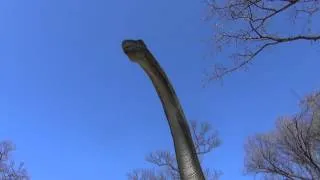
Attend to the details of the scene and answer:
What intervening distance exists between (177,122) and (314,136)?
33041 millimetres

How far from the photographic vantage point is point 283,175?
34.9m

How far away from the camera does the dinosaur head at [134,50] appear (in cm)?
224

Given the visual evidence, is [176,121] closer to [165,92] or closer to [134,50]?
[165,92]

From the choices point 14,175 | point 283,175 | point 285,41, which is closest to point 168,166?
point 283,175

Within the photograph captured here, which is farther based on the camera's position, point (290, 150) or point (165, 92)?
point (290, 150)

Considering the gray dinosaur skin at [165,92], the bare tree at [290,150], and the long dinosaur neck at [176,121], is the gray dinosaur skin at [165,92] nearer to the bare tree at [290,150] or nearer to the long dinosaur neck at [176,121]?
the long dinosaur neck at [176,121]

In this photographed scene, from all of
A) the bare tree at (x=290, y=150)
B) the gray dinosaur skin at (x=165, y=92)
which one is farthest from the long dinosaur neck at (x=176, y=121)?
the bare tree at (x=290, y=150)

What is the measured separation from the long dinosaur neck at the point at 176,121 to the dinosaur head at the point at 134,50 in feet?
0.07

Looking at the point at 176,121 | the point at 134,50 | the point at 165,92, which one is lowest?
the point at 176,121

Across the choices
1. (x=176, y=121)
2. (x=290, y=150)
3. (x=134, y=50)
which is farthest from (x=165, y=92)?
(x=290, y=150)

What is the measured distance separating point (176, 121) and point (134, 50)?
0.44 meters

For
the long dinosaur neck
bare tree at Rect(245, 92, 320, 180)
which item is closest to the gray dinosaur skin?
the long dinosaur neck

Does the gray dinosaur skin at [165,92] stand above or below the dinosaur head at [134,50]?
below

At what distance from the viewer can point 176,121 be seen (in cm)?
218
